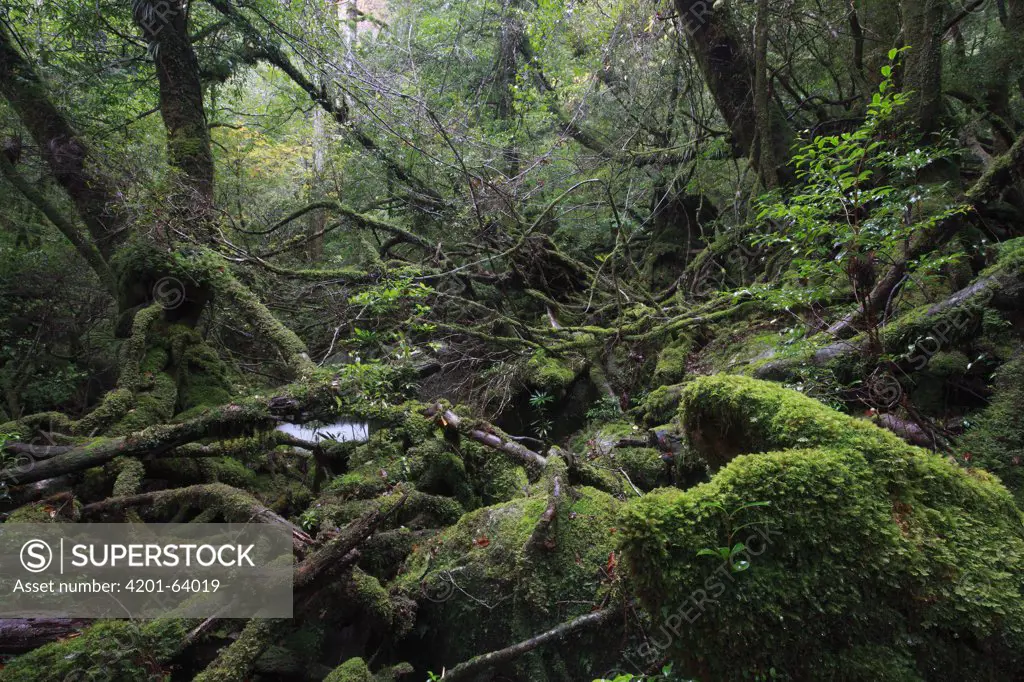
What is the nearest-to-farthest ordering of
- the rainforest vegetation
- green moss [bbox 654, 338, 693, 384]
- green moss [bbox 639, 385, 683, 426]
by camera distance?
the rainforest vegetation < green moss [bbox 639, 385, 683, 426] < green moss [bbox 654, 338, 693, 384]

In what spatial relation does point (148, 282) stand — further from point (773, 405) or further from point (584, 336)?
point (773, 405)

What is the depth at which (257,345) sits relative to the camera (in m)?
7.16

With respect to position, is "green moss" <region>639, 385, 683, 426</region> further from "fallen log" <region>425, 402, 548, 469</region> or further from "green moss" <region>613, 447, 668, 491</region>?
"fallen log" <region>425, 402, 548, 469</region>

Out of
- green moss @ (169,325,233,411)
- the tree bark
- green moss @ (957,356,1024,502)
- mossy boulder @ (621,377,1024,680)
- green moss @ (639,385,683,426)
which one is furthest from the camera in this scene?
the tree bark

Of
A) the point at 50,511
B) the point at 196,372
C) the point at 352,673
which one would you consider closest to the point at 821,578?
the point at 352,673

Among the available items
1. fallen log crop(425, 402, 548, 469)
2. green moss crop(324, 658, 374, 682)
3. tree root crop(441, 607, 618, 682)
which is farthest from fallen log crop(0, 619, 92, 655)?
fallen log crop(425, 402, 548, 469)

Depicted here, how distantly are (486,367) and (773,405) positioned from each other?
5.36 metres

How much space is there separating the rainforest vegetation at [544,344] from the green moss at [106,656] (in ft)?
0.06

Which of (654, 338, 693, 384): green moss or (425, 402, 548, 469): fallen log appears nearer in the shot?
(425, 402, 548, 469): fallen log

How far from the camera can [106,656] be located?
2371 mm

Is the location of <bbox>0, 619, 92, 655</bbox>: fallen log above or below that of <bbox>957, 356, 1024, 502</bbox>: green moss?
above

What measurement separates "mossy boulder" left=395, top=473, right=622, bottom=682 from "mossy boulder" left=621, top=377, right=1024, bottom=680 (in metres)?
0.98

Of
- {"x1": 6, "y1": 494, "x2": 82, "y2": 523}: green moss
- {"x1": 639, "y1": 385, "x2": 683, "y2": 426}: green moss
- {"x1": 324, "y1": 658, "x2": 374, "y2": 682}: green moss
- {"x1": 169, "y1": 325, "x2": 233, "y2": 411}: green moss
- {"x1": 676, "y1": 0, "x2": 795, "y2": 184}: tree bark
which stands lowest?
{"x1": 324, "y1": 658, "x2": 374, "y2": 682}: green moss

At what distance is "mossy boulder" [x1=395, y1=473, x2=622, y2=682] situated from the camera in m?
2.54
